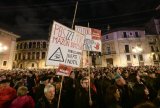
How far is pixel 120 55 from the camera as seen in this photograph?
5238 cm

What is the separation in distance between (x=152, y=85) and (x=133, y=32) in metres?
50.8

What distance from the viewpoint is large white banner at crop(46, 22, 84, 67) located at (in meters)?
3.97

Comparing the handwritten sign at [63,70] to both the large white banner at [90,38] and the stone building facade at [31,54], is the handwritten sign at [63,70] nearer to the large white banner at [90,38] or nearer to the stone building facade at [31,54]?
the large white banner at [90,38]

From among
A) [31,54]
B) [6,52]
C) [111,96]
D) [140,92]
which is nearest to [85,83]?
[111,96]

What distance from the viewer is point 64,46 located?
4.32 metres

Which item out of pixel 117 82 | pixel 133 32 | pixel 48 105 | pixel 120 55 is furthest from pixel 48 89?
pixel 133 32

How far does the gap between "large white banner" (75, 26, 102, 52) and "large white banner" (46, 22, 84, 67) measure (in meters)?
1.45

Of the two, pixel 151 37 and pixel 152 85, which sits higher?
pixel 151 37

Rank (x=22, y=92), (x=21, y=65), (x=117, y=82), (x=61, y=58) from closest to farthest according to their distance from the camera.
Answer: (x=22, y=92) → (x=61, y=58) → (x=117, y=82) → (x=21, y=65)

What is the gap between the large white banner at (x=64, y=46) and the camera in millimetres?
3973

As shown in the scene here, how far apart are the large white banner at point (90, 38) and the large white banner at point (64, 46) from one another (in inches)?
57.1

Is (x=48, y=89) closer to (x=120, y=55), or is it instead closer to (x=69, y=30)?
(x=69, y=30)

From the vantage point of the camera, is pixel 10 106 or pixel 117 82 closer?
pixel 10 106

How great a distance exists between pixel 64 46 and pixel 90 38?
101 inches
